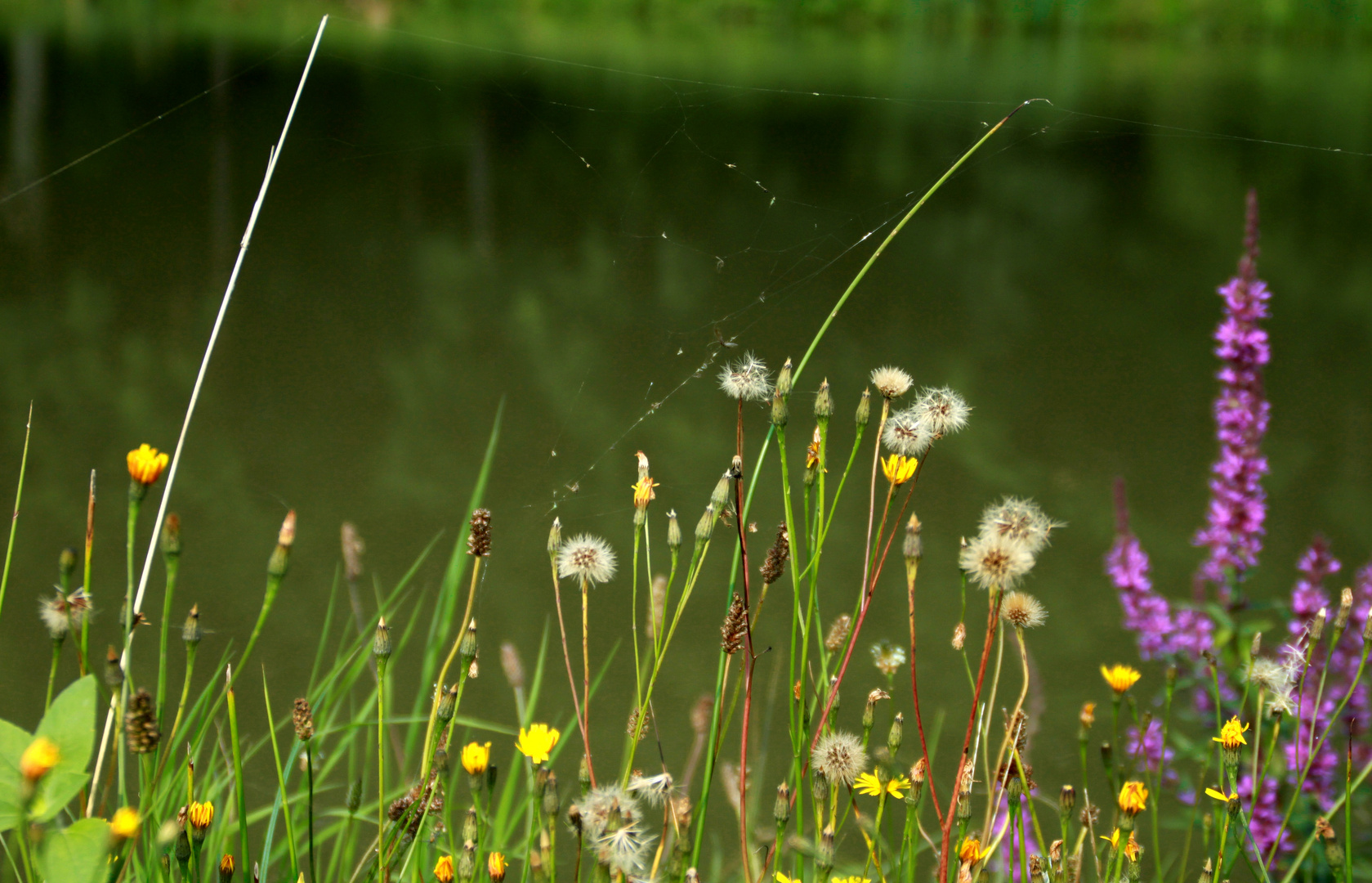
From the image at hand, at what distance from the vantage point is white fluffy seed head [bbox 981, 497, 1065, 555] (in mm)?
671

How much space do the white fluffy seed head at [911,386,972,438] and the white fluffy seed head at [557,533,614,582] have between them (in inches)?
10.3

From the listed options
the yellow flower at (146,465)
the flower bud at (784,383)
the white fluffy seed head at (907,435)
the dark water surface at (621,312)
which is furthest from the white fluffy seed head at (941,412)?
the yellow flower at (146,465)

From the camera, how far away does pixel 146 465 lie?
56 centimetres

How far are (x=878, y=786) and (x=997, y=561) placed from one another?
0.24 m

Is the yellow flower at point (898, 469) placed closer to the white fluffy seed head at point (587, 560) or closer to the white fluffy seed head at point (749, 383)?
the white fluffy seed head at point (749, 383)

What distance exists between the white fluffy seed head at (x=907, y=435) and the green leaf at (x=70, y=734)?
52 cm

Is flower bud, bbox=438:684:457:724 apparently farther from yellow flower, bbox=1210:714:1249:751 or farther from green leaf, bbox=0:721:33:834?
yellow flower, bbox=1210:714:1249:751

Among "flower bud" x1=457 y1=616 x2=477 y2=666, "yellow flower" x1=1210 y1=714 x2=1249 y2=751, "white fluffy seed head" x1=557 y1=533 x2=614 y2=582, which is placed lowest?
"yellow flower" x1=1210 y1=714 x2=1249 y2=751

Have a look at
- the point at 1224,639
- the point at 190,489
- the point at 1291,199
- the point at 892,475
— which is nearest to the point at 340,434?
the point at 190,489

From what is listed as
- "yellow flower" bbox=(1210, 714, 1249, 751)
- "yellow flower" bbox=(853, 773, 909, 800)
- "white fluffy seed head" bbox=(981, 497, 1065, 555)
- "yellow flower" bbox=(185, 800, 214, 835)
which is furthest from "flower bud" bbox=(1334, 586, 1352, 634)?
"yellow flower" bbox=(185, 800, 214, 835)

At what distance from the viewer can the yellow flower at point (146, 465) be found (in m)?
0.55

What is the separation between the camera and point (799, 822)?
828mm

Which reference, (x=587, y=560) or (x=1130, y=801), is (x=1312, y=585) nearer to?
(x=1130, y=801)

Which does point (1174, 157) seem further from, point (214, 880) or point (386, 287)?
point (214, 880)
